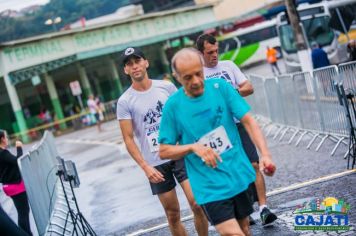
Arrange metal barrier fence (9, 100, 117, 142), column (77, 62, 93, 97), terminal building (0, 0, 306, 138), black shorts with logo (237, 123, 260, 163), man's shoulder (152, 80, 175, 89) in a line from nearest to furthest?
man's shoulder (152, 80, 175, 89)
black shorts with logo (237, 123, 260, 163)
terminal building (0, 0, 306, 138)
metal barrier fence (9, 100, 117, 142)
column (77, 62, 93, 97)

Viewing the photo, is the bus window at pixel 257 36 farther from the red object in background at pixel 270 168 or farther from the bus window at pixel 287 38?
the red object in background at pixel 270 168

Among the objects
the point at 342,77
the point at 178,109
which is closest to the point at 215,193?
the point at 178,109

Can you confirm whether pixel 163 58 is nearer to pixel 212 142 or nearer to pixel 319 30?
pixel 319 30

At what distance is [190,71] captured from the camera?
4086mm

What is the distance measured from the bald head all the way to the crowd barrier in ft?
17.0

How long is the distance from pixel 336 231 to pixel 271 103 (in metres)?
10.3

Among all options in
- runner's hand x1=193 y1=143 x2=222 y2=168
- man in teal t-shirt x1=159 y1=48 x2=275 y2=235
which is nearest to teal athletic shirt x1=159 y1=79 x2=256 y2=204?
man in teal t-shirt x1=159 y1=48 x2=275 y2=235

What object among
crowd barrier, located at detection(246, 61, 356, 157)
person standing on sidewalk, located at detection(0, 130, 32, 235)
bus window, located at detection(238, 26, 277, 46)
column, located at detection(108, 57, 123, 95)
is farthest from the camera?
bus window, located at detection(238, 26, 277, 46)

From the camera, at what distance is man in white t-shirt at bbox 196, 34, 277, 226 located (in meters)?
6.34

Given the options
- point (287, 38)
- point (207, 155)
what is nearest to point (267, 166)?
point (207, 155)

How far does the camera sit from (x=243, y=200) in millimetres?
4344

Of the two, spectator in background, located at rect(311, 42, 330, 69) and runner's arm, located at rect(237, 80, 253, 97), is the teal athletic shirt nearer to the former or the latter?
runner's arm, located at rect(237, 80, 253, 97)

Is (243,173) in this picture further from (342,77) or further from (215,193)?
(342,77)

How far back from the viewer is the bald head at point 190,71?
409 centimetres
